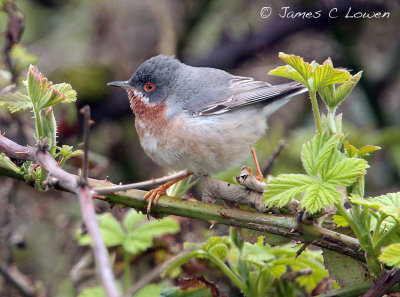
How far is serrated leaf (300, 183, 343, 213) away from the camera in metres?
1.67

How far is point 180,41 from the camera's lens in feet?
17.6

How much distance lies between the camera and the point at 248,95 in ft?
12.6

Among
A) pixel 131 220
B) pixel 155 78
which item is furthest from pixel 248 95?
pixel 131 220

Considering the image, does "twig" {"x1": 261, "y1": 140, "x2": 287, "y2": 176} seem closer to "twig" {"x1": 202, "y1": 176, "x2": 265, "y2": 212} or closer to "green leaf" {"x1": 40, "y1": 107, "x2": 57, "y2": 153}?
"twig" {"x1": 202, "y1": 176, "x2": 265, "y2": 212}

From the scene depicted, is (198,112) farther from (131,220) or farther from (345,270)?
(345,270)

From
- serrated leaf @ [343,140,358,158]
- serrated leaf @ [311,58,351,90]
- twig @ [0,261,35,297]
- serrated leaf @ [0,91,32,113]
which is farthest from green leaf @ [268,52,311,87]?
twig @ [0,261,35,297]

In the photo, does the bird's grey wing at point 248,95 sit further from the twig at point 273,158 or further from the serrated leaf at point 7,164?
the serrated leaf at point 7,164

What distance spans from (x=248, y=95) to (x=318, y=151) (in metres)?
2.14

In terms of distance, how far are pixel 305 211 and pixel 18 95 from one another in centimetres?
134

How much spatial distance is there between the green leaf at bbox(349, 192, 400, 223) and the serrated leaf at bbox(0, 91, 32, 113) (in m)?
1.28

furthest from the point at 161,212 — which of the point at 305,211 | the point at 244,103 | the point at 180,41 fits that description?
the point at 180,41

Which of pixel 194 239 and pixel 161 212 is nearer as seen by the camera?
pixel 161 212

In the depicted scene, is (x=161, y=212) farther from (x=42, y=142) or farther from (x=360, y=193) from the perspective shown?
(x=360, y=193)

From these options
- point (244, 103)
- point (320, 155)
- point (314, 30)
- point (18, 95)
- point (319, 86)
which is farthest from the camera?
point (314, 30)
